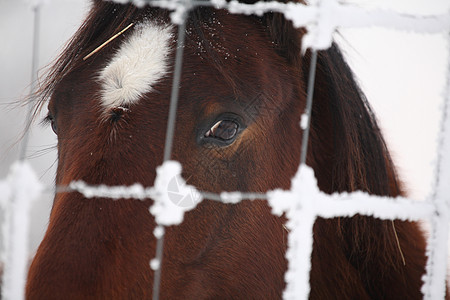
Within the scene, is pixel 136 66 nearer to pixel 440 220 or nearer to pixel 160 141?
pixel 160 141

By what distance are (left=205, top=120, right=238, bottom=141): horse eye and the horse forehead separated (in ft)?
0.57

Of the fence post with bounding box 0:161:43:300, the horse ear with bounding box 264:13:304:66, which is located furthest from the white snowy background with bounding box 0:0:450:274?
the fence post with bounding box 0:161:43:300

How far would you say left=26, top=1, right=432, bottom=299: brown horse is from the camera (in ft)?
2.90

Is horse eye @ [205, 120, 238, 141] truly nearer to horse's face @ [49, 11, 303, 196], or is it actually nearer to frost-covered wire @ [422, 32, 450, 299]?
horse's face @ [49, 11, 303, 196]

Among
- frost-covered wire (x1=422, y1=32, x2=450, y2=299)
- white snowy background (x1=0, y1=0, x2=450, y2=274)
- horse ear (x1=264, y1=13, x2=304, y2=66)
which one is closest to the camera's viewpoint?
frost-covered wire (x1=422, y1=32, x2=450, y2=299)

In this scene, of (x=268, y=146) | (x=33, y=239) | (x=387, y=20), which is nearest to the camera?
(x=387, y=20)

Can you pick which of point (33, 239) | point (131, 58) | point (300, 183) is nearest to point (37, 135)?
point (33, 239)

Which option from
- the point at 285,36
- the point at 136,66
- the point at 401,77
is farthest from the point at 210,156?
the point at 401,77

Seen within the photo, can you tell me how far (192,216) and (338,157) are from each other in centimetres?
50

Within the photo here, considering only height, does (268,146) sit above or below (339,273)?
above

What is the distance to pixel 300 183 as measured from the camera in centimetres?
80

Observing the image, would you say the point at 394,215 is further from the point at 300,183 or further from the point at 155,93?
the point at 155,93

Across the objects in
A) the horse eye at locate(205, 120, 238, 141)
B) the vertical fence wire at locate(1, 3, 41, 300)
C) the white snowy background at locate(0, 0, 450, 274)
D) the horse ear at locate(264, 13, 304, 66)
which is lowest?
the vertical fence wire at locate(1, 3, 41, 300)

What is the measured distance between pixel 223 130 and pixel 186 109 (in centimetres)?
11
